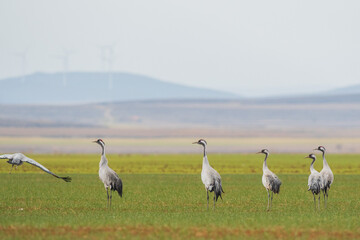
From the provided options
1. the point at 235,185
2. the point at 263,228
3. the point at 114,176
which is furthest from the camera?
the point at 235,185

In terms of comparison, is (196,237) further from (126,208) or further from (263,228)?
(126,208)

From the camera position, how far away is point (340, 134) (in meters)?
190

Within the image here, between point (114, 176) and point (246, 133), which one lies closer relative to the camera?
point (114, 176)

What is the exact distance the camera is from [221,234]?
21.8m

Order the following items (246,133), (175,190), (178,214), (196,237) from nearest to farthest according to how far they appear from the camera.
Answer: (196,237), (178,214), (175,190), (246,133)

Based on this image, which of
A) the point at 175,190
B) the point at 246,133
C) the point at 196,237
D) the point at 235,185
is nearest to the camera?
the point at 196,237

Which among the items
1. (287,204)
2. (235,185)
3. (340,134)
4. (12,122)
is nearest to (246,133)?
(340,134)

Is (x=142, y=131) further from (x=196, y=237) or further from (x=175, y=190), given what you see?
(x=196, y=237)

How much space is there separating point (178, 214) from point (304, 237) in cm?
702

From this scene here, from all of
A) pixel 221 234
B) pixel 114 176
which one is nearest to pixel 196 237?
pixel 221 234

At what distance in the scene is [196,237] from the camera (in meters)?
21.2

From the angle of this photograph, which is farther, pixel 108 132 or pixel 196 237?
pixel 108 132

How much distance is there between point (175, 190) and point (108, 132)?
145558 mm

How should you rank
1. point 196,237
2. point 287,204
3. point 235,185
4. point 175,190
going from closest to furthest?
1. point 196,237
2. point 287,204
3. point 175,190
4. point 235,185
